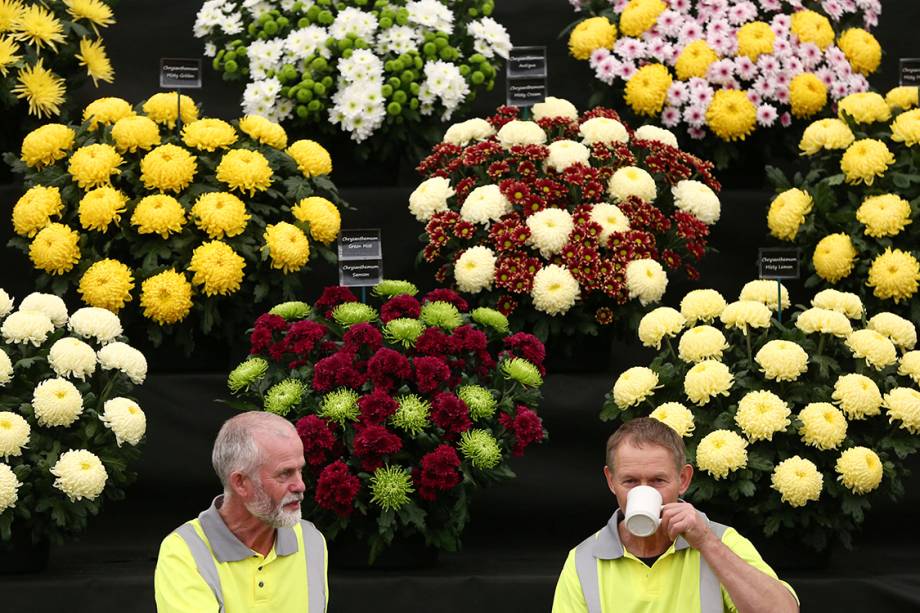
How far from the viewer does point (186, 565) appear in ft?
9.37

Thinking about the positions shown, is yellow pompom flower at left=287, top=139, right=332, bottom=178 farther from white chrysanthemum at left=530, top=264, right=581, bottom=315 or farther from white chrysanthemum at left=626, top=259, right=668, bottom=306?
white chrysanthemum at left=626, top=259, right=668, bottom=306

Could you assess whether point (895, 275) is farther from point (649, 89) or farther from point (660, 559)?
point (660, 559)

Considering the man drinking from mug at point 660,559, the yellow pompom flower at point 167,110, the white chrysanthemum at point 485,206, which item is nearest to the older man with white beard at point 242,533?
the man drinking from mug at point 660,559

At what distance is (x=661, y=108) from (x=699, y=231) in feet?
2.69

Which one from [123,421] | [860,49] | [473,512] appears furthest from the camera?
[860,49]

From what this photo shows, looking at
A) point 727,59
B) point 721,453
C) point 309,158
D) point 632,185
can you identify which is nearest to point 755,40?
point 727,59

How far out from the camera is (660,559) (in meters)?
2.90

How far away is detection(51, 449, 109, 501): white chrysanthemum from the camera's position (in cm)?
373

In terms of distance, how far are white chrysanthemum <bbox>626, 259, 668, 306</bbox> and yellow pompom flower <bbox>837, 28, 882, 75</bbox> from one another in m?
1.50

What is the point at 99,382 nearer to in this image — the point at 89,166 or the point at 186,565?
the point at 89,166

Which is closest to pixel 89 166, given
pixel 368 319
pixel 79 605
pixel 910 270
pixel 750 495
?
pixel 368 319

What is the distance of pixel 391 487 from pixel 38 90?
215cm

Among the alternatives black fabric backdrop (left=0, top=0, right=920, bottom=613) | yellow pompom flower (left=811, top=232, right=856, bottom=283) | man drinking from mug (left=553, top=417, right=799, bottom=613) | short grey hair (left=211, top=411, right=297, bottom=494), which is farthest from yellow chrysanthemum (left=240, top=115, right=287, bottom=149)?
man drinking from mug (left=553, top=417, right=799, bottom=613)

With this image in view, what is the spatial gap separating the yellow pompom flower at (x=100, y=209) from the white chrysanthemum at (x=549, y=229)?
1.24 meters
